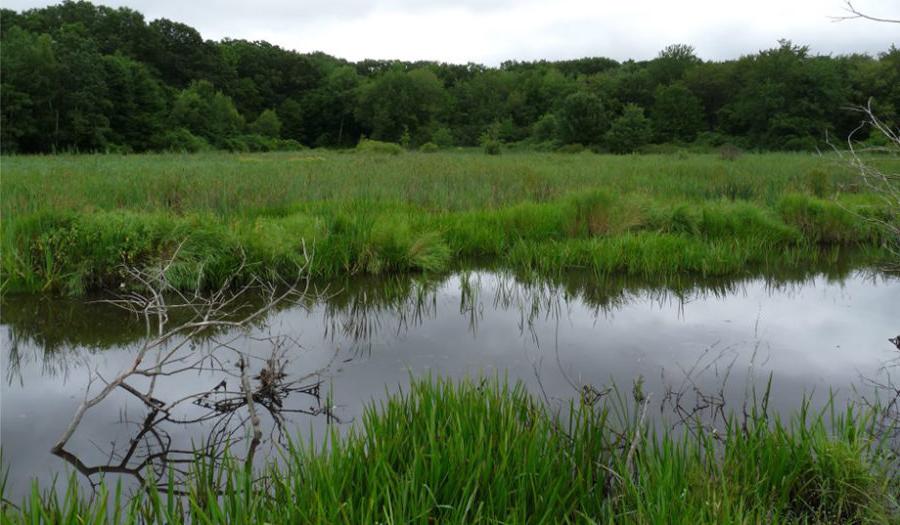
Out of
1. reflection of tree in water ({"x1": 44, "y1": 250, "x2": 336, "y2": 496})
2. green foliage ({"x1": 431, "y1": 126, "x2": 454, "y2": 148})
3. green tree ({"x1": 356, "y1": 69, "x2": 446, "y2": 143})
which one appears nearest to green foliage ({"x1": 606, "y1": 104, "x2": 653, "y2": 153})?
green foliage ({"x1": 431, "y1": 126, "x2": 454, "y2": 148})

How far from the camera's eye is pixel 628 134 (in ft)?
133

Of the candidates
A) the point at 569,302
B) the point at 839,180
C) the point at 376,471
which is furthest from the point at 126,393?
the point at 839,180

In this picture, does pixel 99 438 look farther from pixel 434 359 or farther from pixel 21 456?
pixel 434 359

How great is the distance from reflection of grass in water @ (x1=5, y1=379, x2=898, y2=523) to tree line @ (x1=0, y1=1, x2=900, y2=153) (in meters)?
23.2

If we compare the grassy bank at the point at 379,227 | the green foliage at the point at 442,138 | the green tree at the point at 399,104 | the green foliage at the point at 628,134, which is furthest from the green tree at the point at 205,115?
the grassy bank at the point at 379,227

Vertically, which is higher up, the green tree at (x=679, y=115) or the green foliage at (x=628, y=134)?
the green tree at (x=679, y=115)

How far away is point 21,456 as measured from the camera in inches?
123

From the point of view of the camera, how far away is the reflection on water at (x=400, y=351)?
137 inches

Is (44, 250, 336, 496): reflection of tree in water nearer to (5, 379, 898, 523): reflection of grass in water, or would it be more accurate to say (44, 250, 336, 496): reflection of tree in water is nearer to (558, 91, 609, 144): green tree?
(5, 379, 898, 523): reflection of grass in water

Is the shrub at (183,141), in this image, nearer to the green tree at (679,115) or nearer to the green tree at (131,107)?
the green tree at (131,107)

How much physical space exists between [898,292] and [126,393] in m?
7.84

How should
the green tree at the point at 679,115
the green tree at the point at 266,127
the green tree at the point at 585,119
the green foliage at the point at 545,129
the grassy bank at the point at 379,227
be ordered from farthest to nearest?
the green tree at the point at 266,127
the green foliage at the point at 545,129
the green tree at the point at 679,115
the green tree at the point at 585,119
the grassy bank at the point at 379,227

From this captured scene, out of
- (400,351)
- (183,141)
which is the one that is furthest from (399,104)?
(400,351)

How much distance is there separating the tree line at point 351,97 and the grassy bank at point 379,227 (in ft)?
52.2
